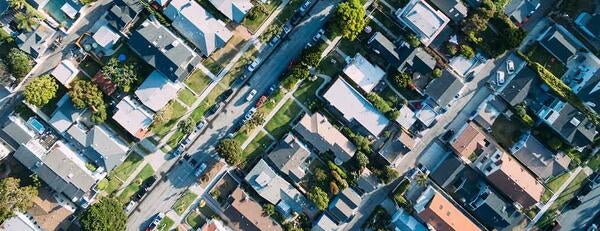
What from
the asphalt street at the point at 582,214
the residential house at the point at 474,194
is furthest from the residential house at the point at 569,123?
the residential house at the point at 474,194

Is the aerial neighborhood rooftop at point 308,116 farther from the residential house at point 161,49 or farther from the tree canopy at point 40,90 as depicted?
the tree canopy at point 40,90

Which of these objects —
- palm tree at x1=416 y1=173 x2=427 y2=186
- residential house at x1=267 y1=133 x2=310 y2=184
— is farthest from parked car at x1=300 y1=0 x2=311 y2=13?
palm tree at x1=416 y1=173 x2=427 y2=186

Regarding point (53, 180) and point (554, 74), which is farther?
point (554, 74)

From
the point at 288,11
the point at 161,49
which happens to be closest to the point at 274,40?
the point at 288,11

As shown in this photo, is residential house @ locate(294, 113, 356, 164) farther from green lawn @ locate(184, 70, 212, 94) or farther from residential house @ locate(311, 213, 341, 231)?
green lawn @ locate(184, 70, 212, 94)

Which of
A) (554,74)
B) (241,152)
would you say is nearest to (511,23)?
(554,74)

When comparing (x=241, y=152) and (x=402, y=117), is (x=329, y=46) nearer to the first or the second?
(x=402, y=117)
